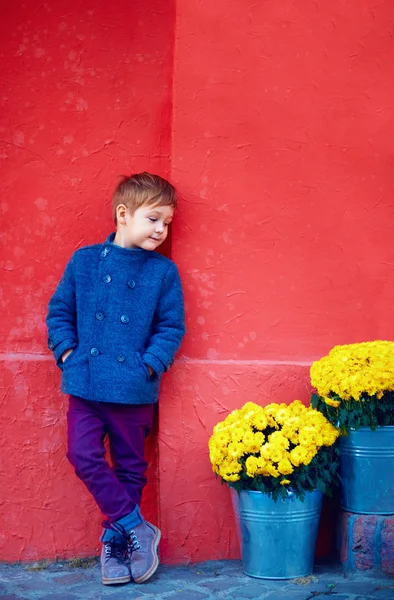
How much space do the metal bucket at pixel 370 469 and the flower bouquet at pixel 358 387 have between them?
6cm

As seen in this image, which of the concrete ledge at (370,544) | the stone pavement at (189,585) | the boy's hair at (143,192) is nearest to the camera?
the stone pavement at (189,585)

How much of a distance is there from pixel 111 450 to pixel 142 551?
1.61 ft

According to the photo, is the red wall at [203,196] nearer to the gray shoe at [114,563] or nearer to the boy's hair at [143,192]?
the boy's hair at [143,192]

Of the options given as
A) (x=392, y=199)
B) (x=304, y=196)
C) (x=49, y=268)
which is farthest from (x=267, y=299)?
Result: (x=49, y=268)

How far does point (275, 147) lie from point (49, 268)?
129 centimetres

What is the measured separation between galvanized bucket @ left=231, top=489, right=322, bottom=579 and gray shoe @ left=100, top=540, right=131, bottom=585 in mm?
544

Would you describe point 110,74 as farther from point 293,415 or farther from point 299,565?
point 299,565

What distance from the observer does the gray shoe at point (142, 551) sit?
3449 millimetres

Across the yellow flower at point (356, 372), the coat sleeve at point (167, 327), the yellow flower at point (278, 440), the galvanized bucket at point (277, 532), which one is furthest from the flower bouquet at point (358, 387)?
the coat sleeve at point (167, 327)

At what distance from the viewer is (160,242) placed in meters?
3.70

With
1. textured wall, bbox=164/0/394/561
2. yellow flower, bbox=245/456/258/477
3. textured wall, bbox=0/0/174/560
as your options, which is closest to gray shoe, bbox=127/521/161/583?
textured wall, bbox=164/0/394/561

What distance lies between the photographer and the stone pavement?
10.7 ft

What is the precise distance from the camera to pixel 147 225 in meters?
3.64

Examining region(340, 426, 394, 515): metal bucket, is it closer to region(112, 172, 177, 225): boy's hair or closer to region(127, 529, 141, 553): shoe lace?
region(127, 529, 141, 553): shoe lace
